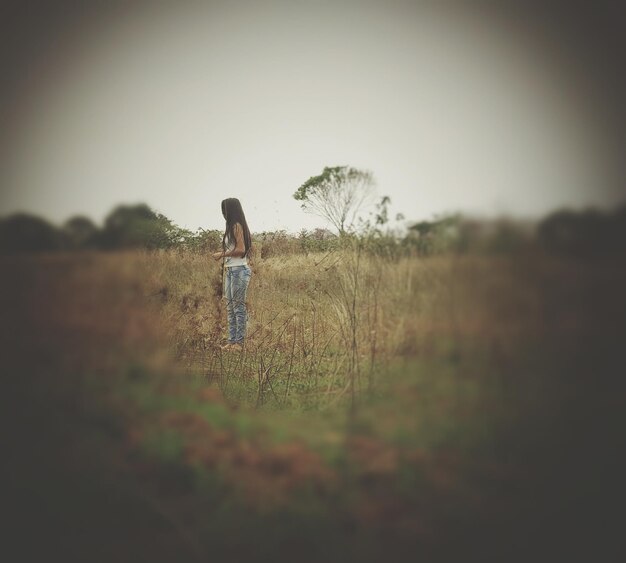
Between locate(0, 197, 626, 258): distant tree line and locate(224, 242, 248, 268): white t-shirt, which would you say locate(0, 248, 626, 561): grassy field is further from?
locate(224, 242, 248, 268): white t-shirt

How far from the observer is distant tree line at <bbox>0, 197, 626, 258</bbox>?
1.75 metres

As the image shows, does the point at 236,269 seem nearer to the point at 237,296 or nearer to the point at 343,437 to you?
the point at 237,296

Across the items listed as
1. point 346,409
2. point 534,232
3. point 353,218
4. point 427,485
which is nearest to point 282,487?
point 427,485

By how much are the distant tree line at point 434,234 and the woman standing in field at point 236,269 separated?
4.55 feet

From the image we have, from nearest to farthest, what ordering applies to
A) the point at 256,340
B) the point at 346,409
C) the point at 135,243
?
1. the point at 135,243
2. the point at 346,409
3. the point at 256,340

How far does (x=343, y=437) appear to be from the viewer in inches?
77.2

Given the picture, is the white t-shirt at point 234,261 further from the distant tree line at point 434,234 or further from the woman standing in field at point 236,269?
the distant tree line at point 434,234

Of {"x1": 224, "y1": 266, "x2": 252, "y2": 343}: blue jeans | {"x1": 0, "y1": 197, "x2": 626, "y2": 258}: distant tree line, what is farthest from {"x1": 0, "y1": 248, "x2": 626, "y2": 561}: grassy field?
A: {"x1": 224, "y1": 266, "x2": 252, "y2": 343}: blue jeans

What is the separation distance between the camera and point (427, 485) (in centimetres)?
166

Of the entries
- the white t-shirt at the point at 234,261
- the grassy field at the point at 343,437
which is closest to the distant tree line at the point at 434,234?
the grassy field at the point at 343,437

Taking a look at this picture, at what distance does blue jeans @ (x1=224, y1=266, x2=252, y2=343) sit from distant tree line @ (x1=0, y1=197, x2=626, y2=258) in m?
1.46

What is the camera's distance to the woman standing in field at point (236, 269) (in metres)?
4.46

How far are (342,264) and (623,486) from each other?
2799 mm

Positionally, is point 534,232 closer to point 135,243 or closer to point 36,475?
point 135,243
